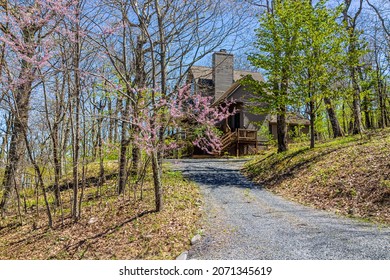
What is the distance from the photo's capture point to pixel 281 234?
435 cm

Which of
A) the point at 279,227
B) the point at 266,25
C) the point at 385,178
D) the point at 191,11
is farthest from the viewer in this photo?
the point at 266,25

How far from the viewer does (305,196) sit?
22.5ft

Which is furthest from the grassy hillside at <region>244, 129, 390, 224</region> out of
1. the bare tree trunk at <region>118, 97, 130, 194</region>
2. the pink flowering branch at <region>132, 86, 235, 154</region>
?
the bare tree trunk at <region>118, 97, 130, 194</region>

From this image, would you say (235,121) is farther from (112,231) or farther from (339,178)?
(112,231)

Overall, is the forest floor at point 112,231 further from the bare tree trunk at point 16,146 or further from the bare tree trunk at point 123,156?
the bare tree trunk at point 16,146

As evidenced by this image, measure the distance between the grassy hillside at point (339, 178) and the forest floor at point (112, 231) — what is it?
2.71 metres

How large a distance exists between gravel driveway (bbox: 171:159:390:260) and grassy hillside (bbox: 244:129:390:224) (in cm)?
56

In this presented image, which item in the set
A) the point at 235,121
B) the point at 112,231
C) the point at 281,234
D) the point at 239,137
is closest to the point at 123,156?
the point at 112,231

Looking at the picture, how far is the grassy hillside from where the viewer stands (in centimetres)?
550

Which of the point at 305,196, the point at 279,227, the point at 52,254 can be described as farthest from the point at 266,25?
the point at 52,254

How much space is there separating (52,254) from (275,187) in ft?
19.1

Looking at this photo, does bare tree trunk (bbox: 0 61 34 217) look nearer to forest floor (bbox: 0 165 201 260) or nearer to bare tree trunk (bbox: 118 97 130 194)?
forest floor (bbox: 0 165 201 260)

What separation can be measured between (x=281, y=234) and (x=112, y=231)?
2.90 meters

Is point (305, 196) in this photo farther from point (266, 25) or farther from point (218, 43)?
point (266, 25)
